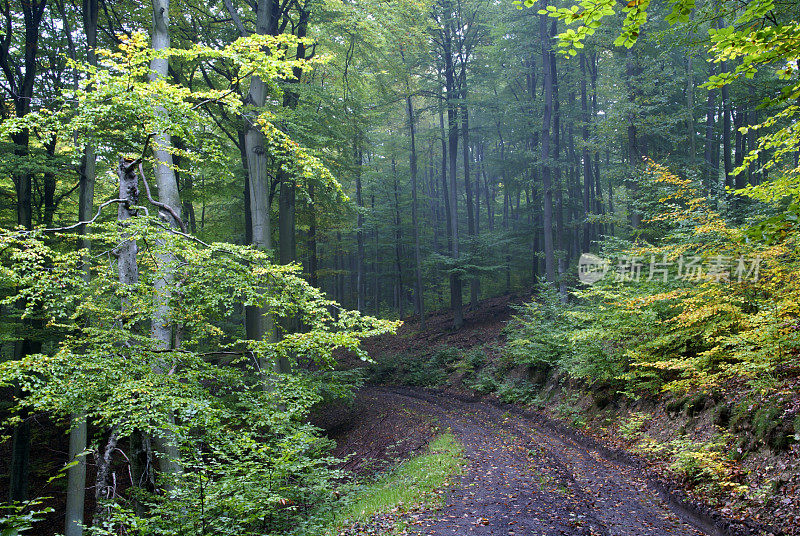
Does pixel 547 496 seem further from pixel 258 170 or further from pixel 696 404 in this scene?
pixel 258 170

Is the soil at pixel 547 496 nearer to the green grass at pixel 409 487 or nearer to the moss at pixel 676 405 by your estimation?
the green grass at pixel 409 487

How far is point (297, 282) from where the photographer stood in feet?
18.9

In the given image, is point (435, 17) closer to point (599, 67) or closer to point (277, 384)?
point (599, 67)

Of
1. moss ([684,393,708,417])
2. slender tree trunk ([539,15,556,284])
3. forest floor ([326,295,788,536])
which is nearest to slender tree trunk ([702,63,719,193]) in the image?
slender tree trunk ([539,15,556,284])

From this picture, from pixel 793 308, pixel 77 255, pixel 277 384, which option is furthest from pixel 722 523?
pixel 77 255

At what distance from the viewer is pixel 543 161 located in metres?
18.4

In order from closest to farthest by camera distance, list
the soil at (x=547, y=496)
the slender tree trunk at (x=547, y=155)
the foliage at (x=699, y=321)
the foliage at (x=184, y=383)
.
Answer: the foliage at (x=184, y=383)
the soil at (x=547, y=496)
the foliage at (x=699, y=321)
the slender tree trunk at (x=547, y=155)

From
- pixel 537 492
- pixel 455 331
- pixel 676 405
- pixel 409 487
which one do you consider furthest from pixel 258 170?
pixel 455 331

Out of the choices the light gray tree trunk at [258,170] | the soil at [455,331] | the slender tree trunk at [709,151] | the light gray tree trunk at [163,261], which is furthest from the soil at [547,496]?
the slender tree trunk at [709,151]

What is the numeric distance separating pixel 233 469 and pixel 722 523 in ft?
19.1

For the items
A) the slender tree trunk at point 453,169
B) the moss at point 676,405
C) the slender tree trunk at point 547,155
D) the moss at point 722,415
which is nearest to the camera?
the moss at point 722,415

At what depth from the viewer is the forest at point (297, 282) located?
4.67 metres

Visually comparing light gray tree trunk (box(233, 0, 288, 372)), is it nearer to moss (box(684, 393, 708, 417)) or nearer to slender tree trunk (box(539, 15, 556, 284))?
moss (box(684, 393, 708, 417))

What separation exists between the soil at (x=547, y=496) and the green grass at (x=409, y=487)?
25 centimetres
